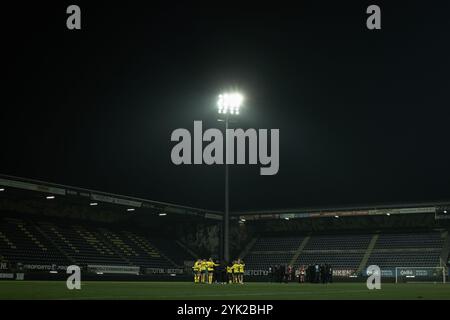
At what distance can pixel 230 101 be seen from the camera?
3972 centimetres

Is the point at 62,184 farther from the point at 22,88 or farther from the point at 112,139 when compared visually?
the point at 22,88

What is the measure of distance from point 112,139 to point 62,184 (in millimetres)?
5057

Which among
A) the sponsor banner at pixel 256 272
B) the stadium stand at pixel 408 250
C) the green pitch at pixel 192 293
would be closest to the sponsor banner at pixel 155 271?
the sponsor banner at pixel 256 272

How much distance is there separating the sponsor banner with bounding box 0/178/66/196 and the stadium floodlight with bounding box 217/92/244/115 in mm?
12666

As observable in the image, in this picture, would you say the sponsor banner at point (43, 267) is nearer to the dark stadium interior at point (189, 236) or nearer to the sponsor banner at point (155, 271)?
the dark stadium interior at point (189, 236)

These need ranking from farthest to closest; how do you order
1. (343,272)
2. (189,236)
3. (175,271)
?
(189,236) < (343,272) < (175,271)

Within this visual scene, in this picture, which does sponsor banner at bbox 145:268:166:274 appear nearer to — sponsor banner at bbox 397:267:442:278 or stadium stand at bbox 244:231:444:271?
stadium stand at bbox 244:231:444:271

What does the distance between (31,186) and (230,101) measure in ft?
47.1

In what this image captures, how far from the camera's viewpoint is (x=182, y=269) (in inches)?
2066

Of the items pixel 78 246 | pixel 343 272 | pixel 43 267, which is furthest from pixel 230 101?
pixel 343 272

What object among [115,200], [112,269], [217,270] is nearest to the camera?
[217,270]

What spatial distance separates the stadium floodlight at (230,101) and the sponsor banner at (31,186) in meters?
12.7

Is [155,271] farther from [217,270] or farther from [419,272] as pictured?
[419,272]

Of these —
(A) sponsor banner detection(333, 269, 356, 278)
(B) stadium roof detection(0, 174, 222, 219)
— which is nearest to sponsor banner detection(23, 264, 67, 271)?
(B) stadium roof detection(0, 174, 222, 219)
